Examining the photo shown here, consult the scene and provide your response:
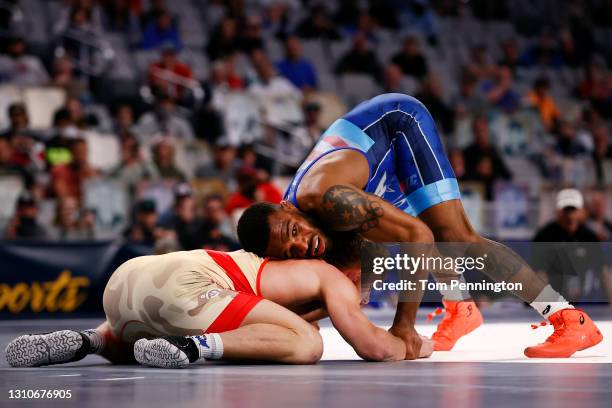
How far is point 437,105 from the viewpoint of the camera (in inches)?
518

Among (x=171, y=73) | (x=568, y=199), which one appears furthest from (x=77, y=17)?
(x=568, y=199)

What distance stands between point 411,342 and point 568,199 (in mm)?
4633

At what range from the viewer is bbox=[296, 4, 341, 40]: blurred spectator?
14148 mm

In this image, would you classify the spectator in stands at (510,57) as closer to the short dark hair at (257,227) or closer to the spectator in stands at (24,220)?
the spectator in stands at (24,220)

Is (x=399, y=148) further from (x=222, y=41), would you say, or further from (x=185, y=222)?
(x=222, y=41)

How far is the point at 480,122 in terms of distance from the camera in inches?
485

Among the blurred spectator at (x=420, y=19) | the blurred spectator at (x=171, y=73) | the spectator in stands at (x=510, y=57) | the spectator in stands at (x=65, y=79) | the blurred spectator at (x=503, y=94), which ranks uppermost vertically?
the blurred spectator at (x=420, y=19)

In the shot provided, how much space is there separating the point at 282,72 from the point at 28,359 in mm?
8677

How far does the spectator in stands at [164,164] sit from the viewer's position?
10.5 m

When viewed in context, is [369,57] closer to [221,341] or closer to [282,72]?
[282,72]

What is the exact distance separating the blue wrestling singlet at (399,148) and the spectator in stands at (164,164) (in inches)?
188

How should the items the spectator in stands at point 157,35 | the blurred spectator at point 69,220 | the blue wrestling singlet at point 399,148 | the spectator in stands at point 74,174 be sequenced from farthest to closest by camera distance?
the spectator in stands at point 157,35
the spectator in stands at point 74,174
the blurred spectator at point 69,220
the blue wrestling singlet at point 399,148

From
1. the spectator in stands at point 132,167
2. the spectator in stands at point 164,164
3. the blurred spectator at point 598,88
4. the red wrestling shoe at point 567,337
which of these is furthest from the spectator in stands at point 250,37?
the red wrestling shoe at point 567,337

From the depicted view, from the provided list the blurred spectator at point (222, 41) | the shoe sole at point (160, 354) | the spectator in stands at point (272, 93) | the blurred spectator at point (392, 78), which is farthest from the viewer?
the blurred spectator at point (392, 78)
